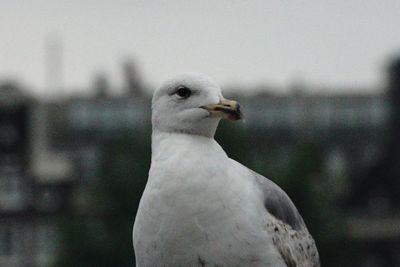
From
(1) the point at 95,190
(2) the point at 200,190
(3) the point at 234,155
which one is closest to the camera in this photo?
(2) the point at 200,190

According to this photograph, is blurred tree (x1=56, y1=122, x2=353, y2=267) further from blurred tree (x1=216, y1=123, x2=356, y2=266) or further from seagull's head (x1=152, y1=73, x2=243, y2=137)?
seagull's head (x1=152, y1=73, x2=243, y2=137)

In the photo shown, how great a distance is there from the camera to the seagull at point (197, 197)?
302 inches

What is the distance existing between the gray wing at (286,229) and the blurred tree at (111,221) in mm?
47411

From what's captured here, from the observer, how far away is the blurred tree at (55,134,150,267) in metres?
58.7

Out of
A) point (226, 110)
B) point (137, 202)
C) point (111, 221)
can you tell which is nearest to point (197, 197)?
point (226, 110)

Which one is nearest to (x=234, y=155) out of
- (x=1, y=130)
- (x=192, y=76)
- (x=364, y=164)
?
(x=1, y=130)

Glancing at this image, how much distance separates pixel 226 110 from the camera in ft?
25.1

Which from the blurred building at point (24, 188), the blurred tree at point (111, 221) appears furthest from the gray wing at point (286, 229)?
the blurred building at point (24, 188)

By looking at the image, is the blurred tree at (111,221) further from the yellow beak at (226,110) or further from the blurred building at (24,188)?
the yellow beak at (226,110)

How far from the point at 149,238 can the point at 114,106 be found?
328ft

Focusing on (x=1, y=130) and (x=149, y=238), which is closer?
(x=149, y=238)

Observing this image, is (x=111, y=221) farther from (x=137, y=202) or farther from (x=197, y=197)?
(x=197, y=197)

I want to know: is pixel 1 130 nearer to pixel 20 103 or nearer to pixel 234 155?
pixel 20 103

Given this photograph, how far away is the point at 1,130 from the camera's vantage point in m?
91.2
